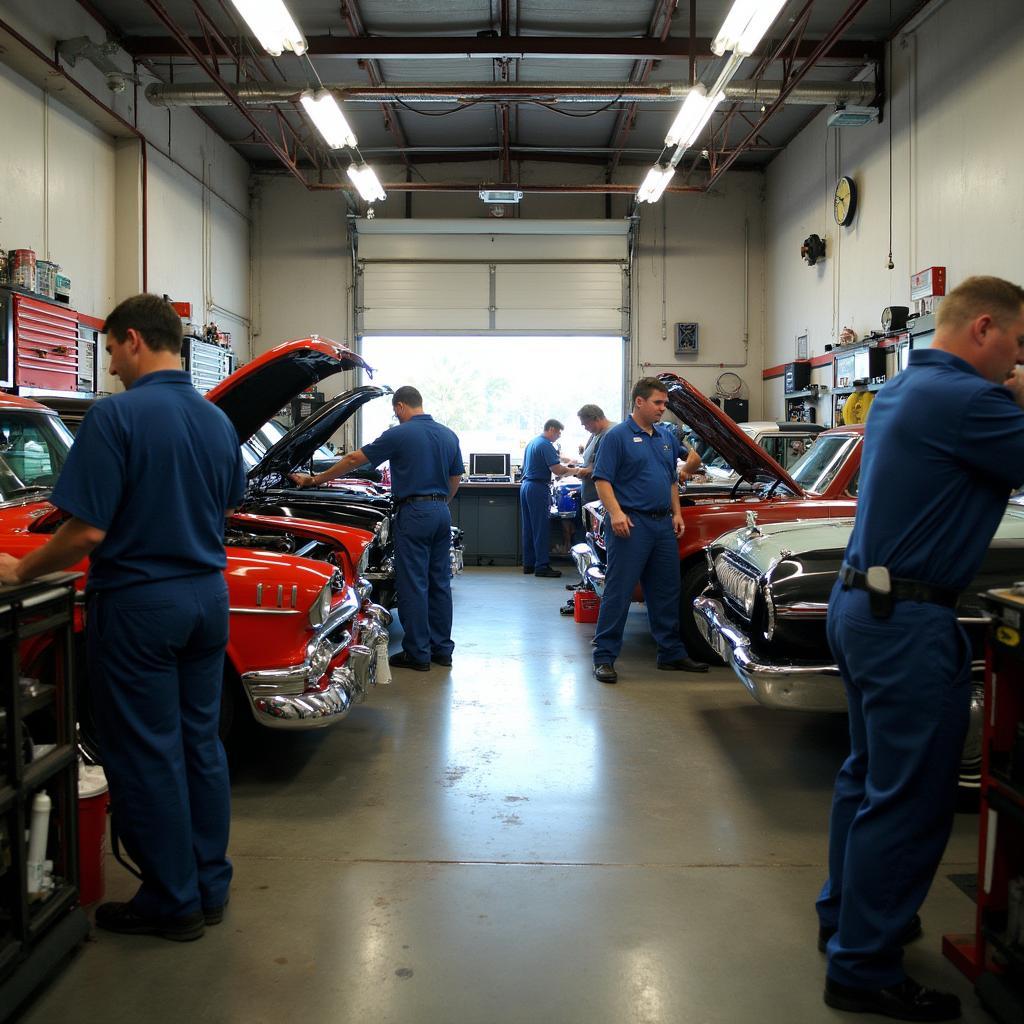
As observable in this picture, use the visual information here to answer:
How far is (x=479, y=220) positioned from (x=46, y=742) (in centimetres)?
1272

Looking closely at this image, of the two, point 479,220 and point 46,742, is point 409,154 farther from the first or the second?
point 46,742

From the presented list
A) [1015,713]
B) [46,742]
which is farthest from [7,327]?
[1015,713]

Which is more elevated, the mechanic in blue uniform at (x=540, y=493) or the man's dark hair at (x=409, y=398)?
the man's dark hair at (x=409, y=398)

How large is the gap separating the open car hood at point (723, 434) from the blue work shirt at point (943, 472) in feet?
11.4

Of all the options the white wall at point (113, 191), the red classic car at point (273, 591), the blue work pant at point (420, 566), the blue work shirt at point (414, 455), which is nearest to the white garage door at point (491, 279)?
the white wall at point (113, 191)

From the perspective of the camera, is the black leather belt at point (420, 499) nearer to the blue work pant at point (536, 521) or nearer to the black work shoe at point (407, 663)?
the black work shoe at point (407, 663)

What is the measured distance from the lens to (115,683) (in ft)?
8.79

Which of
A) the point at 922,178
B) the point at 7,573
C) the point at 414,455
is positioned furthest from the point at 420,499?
the point at 922,178

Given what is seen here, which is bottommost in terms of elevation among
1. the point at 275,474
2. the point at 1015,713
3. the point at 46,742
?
the point at 46,742

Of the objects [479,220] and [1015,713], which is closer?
[1015,713]

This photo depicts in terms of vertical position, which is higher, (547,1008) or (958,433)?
(958,433)

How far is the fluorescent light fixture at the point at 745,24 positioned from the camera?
659 centimetres

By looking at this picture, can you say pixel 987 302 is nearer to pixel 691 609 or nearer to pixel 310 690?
pixel 310 690

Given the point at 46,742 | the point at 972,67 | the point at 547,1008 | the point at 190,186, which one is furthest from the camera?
the point at 190,186
